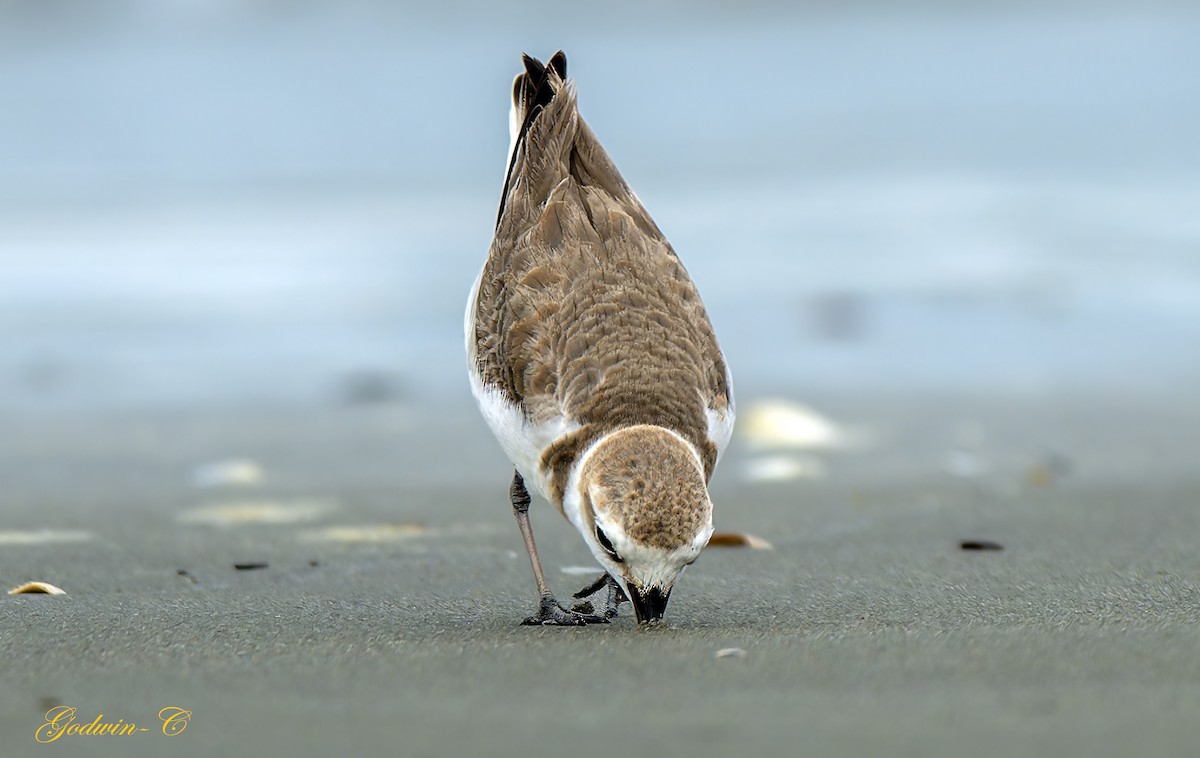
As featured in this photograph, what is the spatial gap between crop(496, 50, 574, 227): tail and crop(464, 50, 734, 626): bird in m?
0.31

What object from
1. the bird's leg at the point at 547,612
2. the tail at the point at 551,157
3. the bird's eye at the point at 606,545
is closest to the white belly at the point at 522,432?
the bird's leg at the point at 547,612

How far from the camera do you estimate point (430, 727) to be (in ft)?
11.8

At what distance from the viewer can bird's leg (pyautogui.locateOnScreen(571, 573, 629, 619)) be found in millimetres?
5641

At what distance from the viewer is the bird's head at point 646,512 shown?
16.0 feet

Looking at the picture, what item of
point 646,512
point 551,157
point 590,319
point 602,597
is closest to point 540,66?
point 551,157

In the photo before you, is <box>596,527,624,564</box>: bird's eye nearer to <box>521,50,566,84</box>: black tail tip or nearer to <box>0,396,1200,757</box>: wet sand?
<box>0,396,1200,757</box>: wet sand

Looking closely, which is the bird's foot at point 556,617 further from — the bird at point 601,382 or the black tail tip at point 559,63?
the black tail tip at point 559,63

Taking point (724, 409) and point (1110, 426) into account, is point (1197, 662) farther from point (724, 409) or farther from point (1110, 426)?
point (1110, 426)

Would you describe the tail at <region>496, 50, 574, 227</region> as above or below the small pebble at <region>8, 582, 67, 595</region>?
above

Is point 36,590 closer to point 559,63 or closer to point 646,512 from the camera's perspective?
point 646,512

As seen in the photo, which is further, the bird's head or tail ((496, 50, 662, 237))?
tail ((496, 50, 662, 237))

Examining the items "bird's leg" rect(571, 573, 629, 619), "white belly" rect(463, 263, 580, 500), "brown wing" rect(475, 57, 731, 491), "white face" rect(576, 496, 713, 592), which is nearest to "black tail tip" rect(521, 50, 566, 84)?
"brown wing" rect(475, 57, 731, 491)

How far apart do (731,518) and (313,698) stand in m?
3.74

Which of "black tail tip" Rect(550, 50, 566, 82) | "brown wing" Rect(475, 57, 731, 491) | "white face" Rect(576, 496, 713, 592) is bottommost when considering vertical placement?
"white face" Rect(576, 496, 713, 592)
